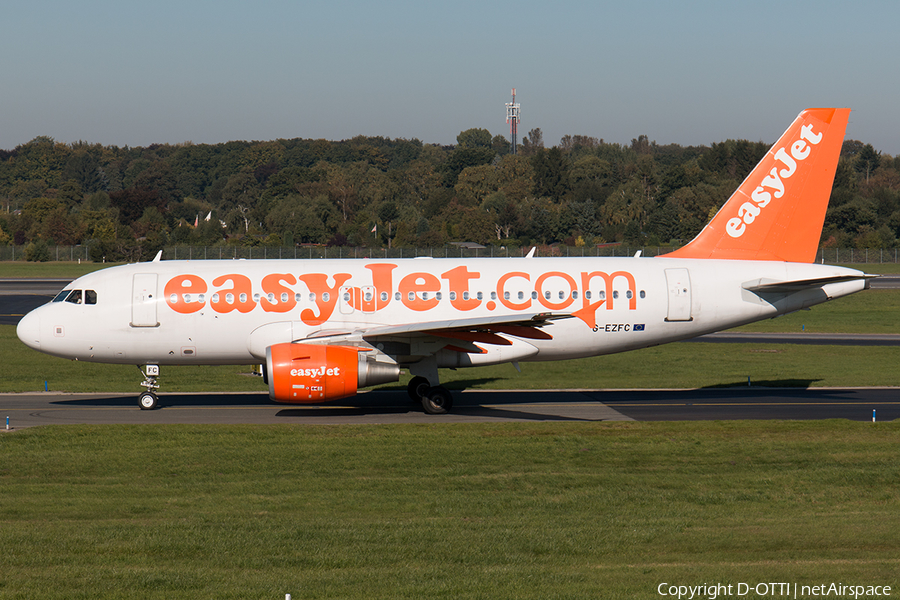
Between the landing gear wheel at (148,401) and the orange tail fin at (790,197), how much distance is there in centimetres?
1725

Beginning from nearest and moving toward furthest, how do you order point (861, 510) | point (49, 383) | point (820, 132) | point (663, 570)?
point (663, 570), point (861, 510), point (820, 132), point (49, 383)

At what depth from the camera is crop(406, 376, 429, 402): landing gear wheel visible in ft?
87.5

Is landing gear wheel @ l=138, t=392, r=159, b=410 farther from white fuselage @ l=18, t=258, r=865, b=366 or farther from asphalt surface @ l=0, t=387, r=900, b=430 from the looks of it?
white fuselage @ l=18, t=258, r=865, b=366

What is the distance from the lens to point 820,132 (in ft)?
90.9

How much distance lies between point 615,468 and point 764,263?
39.8 feet

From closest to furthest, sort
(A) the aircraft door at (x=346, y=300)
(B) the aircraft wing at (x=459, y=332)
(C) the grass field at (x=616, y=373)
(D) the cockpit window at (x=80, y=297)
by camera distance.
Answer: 1. (B) the aircraft wing at (x=459, y=332)
2. (A) the aircraft door at (x=346, y=300)
3. (D) the cockpit window at (x=80, y=297)
4. (C) the grass field at (x=616, y=373)

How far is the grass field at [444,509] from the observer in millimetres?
11258

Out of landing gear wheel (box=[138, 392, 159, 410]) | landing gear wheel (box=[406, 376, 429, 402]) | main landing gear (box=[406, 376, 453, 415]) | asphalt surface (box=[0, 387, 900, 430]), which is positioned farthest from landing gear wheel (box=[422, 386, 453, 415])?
landing gear wheel (box=[138, 392, 159, 410])

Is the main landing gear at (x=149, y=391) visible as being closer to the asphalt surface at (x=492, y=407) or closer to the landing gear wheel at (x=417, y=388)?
the asphalt surface at (x=492, y=407)

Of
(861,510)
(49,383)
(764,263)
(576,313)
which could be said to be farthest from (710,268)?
(49,383)

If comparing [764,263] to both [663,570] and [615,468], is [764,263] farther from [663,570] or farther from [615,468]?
[663,570]

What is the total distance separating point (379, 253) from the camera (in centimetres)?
10538

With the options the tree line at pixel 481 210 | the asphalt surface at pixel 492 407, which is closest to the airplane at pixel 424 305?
the asphalt surface at pixel 492 407

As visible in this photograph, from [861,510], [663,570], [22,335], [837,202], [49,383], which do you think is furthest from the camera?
[837,202]
